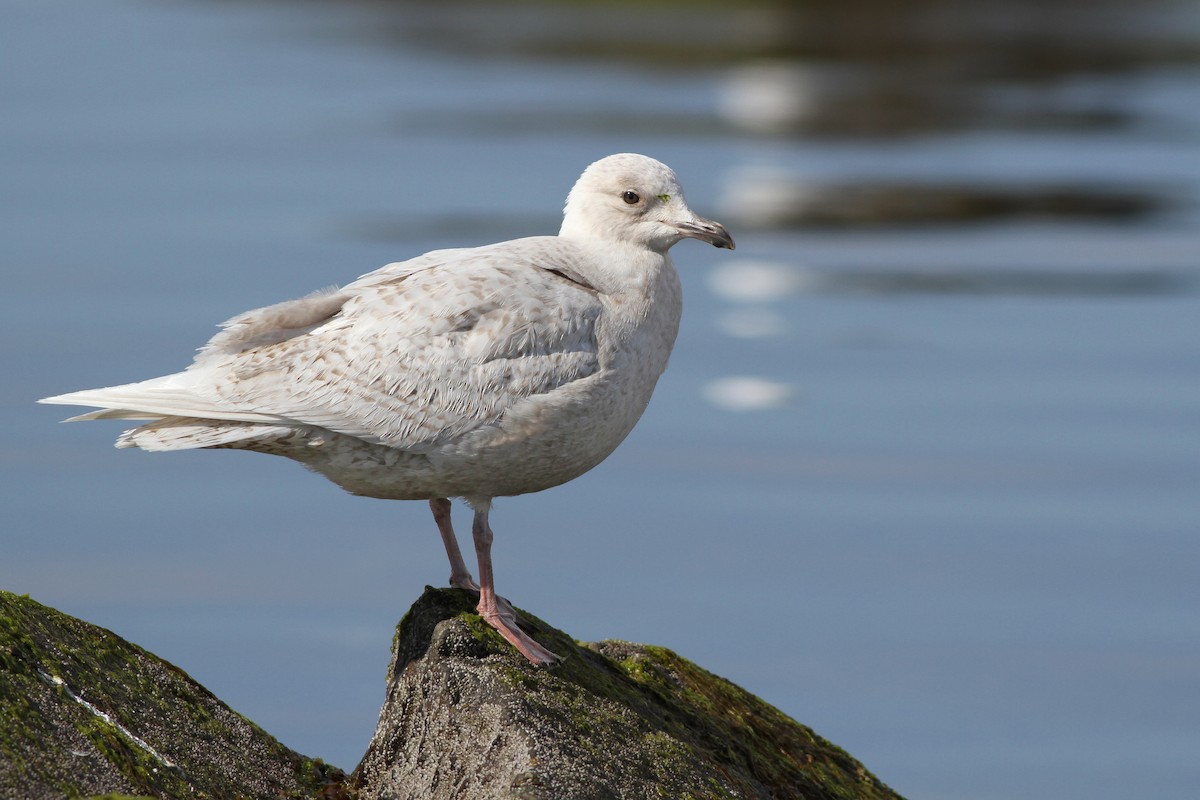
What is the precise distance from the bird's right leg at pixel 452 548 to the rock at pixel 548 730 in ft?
0.95

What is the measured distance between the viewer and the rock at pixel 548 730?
648cm

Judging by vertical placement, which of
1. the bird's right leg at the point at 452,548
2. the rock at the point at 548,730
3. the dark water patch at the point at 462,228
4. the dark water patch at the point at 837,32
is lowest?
the rock at the point at 548,730

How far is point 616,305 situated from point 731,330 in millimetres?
12261

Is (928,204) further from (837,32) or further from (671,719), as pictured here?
(837,32)

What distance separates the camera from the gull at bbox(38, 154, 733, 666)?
7.23 meters

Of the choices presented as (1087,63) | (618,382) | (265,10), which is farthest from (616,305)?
(265,10)

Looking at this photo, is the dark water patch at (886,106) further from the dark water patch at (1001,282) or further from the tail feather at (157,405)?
the tail feather at (157,405)

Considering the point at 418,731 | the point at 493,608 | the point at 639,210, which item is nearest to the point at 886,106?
the point at 639,210

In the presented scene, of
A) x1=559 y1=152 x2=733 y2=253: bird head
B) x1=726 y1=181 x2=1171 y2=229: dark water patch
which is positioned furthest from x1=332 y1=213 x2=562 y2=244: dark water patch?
x1=559 y1=152 x2=733 y2=253: bird head

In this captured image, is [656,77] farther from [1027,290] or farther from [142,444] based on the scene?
[142,444]

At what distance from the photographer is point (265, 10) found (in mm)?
61719

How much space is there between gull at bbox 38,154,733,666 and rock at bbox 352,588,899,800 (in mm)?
247

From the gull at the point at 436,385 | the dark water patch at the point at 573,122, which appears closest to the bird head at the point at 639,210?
the gull at the point at 436,385

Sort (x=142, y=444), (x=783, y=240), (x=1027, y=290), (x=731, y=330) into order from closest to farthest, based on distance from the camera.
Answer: (x=142, y=444) → (x=731, y=330) → (x=1027, y=290) → (x=783, y=240)
